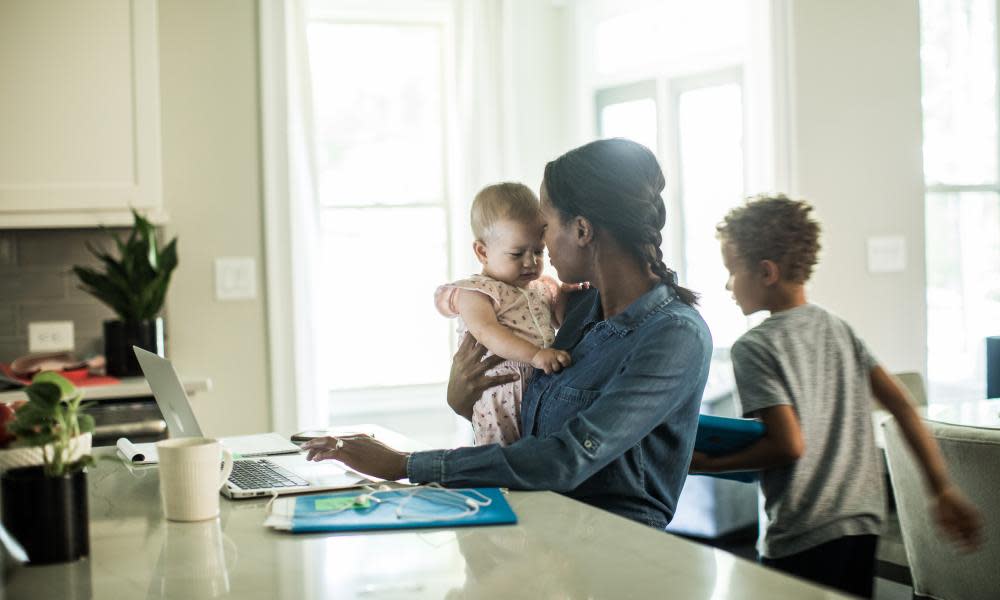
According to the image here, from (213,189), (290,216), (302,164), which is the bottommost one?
(290,216)

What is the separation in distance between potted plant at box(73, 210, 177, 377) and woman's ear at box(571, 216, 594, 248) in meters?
2.01

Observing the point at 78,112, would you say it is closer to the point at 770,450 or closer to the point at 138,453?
the point at 138,453

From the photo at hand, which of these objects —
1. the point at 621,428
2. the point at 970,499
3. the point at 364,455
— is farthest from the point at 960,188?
the point at 364,455

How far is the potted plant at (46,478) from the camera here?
128 cm

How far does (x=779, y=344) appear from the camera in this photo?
2.11m

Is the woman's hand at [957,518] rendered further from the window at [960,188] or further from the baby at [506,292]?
the window at [960,188]

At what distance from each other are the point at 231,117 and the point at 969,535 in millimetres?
2941

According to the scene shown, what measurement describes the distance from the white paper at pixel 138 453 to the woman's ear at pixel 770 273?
51.6 inches

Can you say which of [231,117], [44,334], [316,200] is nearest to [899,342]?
[316,200]

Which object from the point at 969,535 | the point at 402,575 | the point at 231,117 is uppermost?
the point at 231,117

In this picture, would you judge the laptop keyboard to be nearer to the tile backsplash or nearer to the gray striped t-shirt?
the gray striped t-shirt

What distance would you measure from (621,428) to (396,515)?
0.40m

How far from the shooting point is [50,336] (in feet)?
12.2

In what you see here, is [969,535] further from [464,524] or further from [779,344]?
[464,524]
